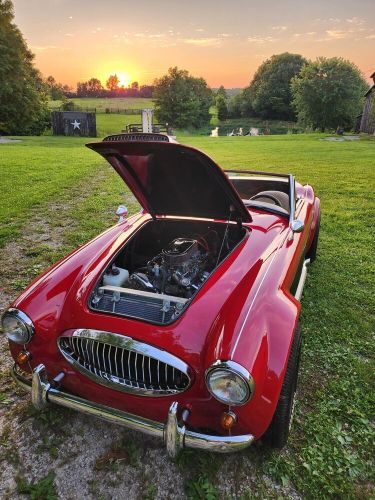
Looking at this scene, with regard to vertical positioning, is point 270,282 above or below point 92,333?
above

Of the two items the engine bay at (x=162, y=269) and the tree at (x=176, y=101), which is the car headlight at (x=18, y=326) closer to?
the engine bay at (x=162, y=269)

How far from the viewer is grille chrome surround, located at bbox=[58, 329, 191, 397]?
1814mm

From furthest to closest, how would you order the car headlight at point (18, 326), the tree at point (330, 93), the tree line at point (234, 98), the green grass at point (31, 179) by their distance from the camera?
the tree at point (330, 93) → the tree line at point (234, 98) → the green grass at point (31, 179) → the car headlight at point (18, 326)

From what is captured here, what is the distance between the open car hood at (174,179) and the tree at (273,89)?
60592 millimetres

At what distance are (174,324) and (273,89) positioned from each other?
6749 cm

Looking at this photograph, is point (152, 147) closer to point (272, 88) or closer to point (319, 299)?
point (319, 299)

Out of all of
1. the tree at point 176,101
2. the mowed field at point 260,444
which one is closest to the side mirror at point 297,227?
the mowed field at point 260,444

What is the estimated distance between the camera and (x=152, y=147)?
7.38 feet

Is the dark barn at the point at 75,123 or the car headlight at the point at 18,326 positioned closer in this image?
the car headlight at the point at 18,326

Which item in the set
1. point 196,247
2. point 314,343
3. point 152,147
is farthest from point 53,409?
point 314,343

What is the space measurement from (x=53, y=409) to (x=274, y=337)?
1554 mm

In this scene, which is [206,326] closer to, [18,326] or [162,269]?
[162,269]

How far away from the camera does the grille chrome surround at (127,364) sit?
5.95 ft

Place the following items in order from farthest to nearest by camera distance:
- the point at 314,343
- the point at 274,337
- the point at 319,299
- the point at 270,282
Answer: the point at 319,299 < the point at 314,343 < the point at 270,282 < the point at 274,337
